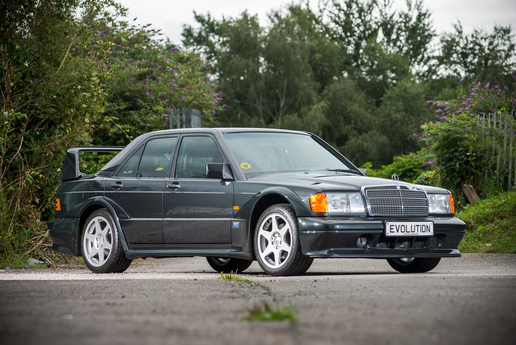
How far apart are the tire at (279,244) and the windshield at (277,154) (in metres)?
0.72

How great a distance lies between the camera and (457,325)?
368 cm

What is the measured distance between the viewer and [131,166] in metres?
8.52

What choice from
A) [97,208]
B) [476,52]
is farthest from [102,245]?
[476,52]

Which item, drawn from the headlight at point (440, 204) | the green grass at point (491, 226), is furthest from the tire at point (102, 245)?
the green grass at point (491, 226)

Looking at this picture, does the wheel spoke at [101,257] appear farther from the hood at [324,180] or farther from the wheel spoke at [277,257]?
the wheel spoke at [277,257]

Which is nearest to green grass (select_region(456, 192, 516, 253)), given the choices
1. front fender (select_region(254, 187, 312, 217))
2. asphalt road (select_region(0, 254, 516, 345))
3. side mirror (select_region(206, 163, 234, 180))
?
asphalt road (select_region(0, 254, 516, 345))

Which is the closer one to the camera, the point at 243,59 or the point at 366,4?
the point at 243,59

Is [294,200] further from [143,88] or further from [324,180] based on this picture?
[143,88]

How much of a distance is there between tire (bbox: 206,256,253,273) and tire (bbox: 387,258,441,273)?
182 cm

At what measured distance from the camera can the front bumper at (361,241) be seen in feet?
22.0

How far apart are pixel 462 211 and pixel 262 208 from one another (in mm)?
6733

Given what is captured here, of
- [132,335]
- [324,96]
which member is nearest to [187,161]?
[132,335]

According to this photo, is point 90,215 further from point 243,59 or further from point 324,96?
point 324,96

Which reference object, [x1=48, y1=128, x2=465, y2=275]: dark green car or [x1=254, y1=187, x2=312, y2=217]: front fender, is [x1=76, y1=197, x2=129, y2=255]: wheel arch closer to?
[x1=48, y1=128, x2=465, y2=275]: dark green car
